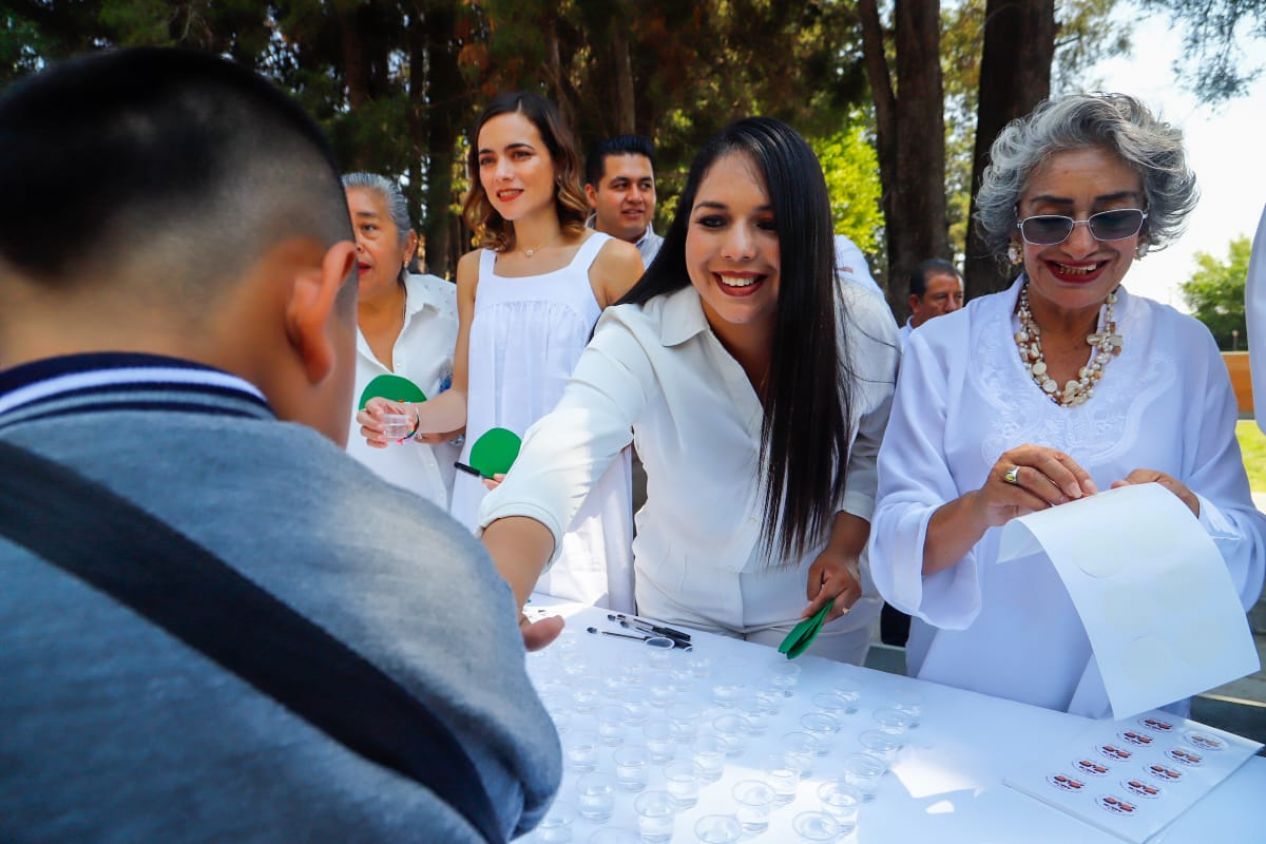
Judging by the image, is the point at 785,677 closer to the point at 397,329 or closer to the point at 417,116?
the point at 397,329

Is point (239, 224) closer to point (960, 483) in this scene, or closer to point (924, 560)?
point (924, 560)

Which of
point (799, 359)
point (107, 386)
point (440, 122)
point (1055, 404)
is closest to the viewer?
point (107, 386)

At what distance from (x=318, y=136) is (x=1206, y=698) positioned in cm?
190

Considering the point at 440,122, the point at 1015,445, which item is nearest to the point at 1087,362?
the point at 1015,445

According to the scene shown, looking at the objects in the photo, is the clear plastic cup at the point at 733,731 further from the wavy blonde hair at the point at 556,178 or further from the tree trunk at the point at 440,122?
the tree trunk at the point at 440,122

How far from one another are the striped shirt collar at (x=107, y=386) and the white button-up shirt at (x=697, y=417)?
3.84 ft

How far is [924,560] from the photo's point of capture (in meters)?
1.59

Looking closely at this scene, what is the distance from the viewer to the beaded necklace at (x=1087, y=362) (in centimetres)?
170

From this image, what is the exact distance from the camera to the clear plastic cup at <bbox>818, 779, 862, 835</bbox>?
1.14m

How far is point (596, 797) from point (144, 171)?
902mm

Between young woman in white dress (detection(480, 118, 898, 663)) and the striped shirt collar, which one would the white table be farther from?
the striped shirt collar

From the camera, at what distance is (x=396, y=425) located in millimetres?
2588

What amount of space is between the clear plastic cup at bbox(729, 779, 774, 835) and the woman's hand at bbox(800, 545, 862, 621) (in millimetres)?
538

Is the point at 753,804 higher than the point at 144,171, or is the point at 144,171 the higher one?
the point at 144,171
